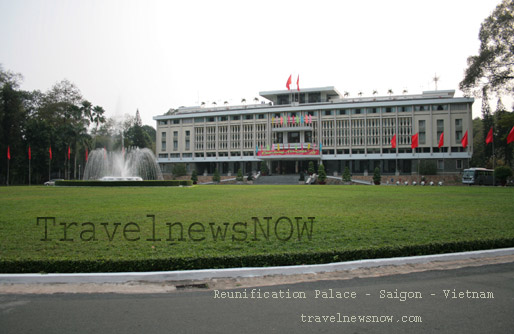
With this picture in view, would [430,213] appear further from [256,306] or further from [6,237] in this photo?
[6,237]

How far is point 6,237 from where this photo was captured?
8.12 metres

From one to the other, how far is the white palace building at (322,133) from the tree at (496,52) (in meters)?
19.5

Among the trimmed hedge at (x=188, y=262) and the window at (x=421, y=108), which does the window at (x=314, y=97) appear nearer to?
the window at (x=421, y=108)

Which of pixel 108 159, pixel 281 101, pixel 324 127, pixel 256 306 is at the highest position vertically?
pixel 281 101

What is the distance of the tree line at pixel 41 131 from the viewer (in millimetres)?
55812

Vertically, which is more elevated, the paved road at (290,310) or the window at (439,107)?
the window at (439,107)

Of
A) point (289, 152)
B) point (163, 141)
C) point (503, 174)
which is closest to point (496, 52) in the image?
point (503, 174)

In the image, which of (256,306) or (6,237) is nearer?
(256,306)

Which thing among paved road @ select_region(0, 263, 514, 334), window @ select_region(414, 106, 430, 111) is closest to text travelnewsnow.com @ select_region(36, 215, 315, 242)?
paved road @ select_region(0, 263, 514, 334)

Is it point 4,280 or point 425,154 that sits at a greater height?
point 425,154

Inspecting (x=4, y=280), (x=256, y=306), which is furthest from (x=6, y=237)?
(x=256, y=306)

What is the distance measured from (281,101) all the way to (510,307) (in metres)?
70.8

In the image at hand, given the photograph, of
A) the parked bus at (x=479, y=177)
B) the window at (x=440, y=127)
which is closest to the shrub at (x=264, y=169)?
the window at (x=440, y=127)

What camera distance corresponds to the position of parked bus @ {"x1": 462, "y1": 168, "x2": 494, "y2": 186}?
42000 millimetres
